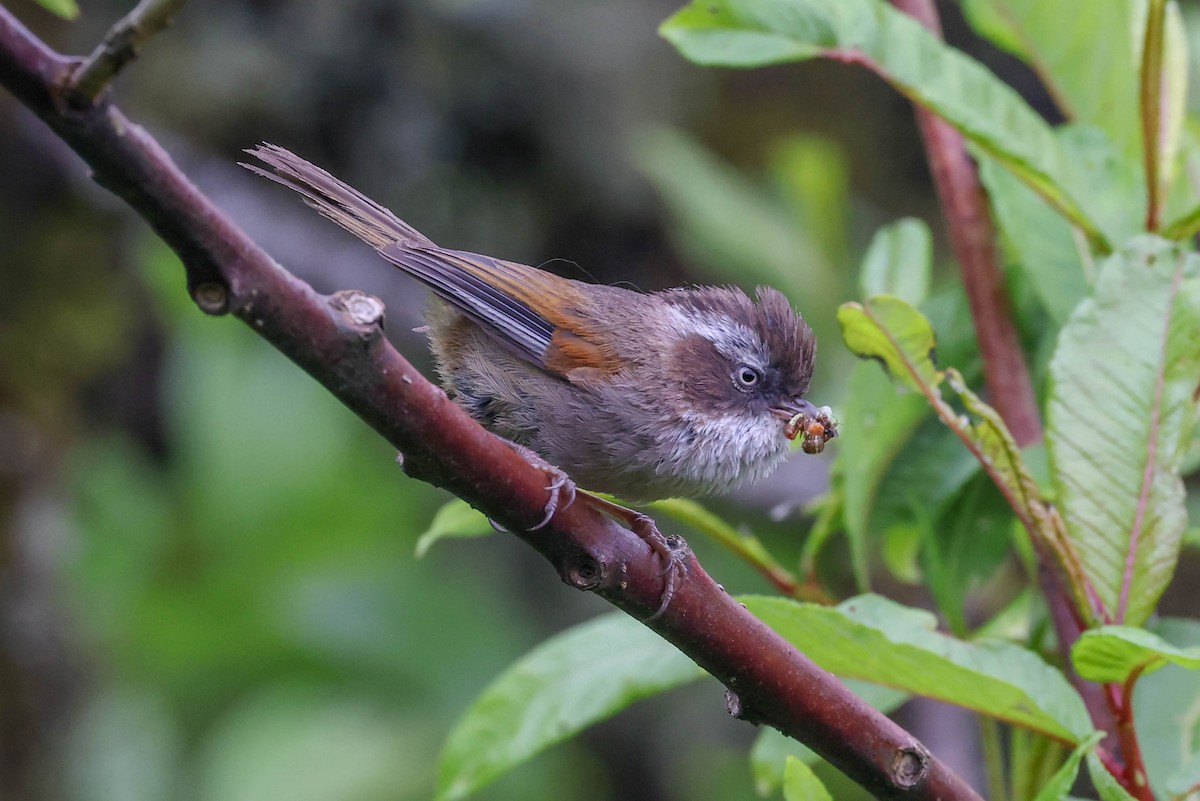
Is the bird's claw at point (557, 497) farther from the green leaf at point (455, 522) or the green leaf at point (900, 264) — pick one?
the green leaf at point (900, 264)

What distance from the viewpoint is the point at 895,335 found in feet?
7.33

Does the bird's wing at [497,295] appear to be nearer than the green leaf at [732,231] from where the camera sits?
Yes

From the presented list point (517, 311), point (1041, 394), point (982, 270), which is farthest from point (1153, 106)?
point (517, 311)

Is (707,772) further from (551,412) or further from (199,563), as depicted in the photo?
(551,412)

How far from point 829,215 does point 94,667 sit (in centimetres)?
380

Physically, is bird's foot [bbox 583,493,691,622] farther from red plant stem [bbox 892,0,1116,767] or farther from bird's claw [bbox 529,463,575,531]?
red plant stem [bbox 892,0,1116,767]

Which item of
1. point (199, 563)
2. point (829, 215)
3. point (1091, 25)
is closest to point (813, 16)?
point (1091, 25)

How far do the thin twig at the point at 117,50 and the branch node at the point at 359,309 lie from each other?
35cm

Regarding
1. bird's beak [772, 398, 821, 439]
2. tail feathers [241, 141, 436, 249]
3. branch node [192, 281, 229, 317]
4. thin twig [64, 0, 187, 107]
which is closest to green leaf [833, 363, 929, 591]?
bird's beak [772, 398, 821, 439]

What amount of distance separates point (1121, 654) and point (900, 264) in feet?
4.39

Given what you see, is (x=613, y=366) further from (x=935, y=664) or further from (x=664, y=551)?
(x=935, y=664)

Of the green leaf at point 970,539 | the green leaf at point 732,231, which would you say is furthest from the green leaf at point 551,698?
the green leaf at point 732,231

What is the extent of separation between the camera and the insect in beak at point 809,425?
2.75 metres

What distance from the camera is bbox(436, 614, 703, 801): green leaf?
2.39 metres
